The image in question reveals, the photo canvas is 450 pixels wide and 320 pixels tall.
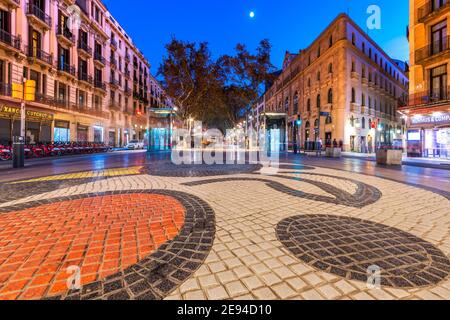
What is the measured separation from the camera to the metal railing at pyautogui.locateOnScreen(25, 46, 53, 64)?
20831mm

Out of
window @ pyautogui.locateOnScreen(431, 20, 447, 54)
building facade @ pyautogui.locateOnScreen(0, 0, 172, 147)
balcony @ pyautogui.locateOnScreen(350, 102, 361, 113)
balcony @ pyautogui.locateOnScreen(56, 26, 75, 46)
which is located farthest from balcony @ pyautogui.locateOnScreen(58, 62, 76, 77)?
window @ pyautogui.locateOnScreen(431, 20, 447, 54)

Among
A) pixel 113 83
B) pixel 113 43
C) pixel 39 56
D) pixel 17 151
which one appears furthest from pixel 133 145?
pixel 17 151

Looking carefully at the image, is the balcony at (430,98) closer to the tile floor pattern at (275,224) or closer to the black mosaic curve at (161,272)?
the tile floor pattern at (275,224)

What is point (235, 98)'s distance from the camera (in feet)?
106

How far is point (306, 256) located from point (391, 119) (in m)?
46.0

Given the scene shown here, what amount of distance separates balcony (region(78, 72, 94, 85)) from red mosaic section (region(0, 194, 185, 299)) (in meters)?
30.7

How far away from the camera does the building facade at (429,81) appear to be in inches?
741

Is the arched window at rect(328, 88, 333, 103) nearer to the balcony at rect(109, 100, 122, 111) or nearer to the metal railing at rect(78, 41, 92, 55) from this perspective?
the metal railing at rect(78, 41, 92, 55)

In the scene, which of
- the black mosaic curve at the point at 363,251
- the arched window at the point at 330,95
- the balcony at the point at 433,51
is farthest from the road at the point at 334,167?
the arched window at the point at 330,95

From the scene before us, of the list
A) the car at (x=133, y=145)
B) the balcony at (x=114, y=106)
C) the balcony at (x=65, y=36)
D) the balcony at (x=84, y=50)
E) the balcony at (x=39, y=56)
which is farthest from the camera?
the balcony at (x=114, y=106)

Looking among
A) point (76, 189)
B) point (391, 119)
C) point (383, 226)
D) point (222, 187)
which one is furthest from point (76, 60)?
point (391, 119)

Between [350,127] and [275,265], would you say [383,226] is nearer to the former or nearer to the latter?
[275,265]

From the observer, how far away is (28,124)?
21125 mm
